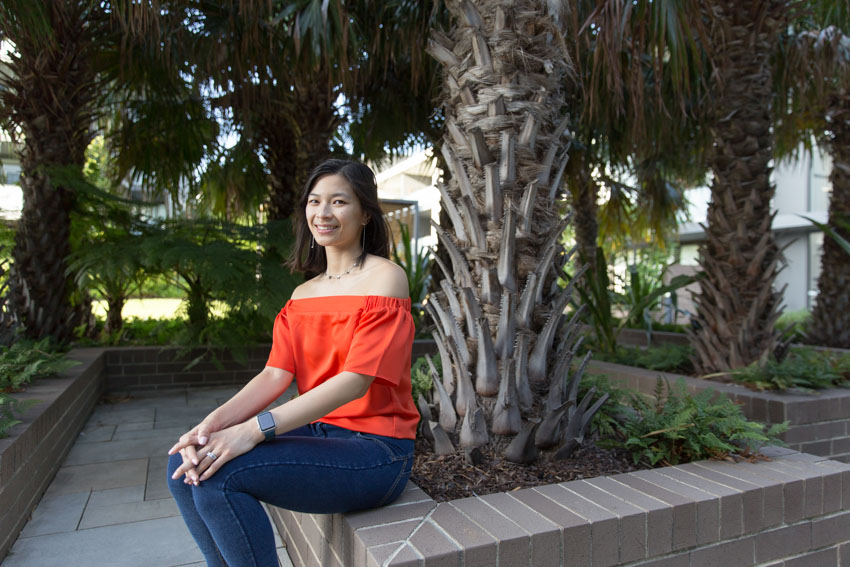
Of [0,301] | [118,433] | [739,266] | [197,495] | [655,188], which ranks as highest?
[655,188]

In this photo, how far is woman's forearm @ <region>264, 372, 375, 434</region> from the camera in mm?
1622

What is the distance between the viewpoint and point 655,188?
344 inches

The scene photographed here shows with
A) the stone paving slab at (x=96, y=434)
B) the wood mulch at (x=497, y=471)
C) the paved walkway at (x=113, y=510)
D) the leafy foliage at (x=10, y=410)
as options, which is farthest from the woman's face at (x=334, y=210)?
the stone paving slab at (x=96, y=434)

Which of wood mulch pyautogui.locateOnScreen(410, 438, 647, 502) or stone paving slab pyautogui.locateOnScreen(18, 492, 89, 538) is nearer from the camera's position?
wood mulch pyautogui.locateOnScreen(410, 438, 647, 502)

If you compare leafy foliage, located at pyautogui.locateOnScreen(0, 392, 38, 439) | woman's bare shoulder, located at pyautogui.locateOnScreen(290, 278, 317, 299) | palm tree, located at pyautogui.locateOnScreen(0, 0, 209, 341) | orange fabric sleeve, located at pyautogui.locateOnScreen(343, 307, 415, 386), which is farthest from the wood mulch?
palm tree, located at pyautogui.locateOnScreen(0, 0, 209, 341)

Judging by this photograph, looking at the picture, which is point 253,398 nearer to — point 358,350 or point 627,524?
point 358,350

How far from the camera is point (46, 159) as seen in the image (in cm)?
521

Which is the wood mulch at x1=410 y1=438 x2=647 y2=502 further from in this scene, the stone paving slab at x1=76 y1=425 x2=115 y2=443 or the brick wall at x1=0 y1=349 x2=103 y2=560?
the stone paving slab at x1=76 y1=425 x2=115 y2=443

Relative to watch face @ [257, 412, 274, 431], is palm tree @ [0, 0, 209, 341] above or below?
above

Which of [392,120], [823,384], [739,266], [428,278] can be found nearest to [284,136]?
[392,120]

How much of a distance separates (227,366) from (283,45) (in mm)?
3456

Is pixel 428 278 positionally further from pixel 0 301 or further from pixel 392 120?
pixel 0 301

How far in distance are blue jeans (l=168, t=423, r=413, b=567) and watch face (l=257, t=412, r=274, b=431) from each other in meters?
0.06

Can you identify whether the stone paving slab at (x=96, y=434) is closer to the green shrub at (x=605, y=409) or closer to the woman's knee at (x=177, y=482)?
the woman's knee at (x=177, y=482)
